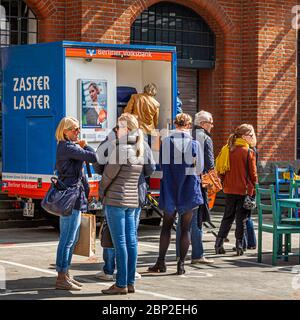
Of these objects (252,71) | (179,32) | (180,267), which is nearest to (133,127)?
(180,267)

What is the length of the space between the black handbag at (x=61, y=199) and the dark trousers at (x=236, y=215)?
11.7 ft

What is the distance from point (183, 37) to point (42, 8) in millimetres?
3482

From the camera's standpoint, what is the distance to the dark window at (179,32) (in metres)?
18.3

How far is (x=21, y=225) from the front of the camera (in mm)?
15812

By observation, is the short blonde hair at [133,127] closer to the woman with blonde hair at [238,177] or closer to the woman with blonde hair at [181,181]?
the woman with blonde hair at [181,181]

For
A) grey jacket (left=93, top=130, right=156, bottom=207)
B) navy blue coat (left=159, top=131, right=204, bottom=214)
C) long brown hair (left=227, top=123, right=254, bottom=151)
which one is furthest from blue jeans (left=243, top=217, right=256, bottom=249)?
grey jacket (left=93, top=130, right=156, bottom=207)

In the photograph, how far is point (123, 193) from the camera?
923cm

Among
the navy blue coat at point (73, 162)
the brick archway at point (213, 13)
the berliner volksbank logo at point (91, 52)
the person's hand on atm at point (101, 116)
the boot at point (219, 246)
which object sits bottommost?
the boot at point (219, 246)

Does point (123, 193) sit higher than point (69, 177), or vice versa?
point (69, 177)

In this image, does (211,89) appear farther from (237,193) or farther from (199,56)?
(237,193)

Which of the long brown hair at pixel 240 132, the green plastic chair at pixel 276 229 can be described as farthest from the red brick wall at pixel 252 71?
the green plastic chair at pixel 276 229

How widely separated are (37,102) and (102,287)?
5.12 m

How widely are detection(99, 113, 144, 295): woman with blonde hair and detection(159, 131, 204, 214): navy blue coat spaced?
1219 mm

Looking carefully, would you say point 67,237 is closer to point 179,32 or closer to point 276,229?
point 276,229
